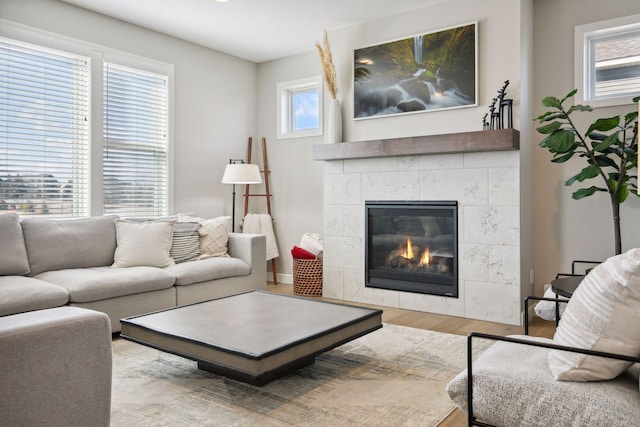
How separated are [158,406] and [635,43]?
14.4ft

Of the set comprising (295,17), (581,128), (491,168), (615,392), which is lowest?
(615,392)

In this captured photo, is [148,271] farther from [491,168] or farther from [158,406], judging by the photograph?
[491,168]

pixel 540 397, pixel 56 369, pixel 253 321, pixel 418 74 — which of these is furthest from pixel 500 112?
pixel 56 369

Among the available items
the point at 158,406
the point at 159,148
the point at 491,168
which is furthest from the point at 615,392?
the point at 159,148

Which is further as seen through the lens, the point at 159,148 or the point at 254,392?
the point at 159,148

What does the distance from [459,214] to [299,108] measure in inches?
103

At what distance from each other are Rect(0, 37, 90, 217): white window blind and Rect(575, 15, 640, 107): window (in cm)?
436

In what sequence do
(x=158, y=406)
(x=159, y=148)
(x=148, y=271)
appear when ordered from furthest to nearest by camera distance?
(x=159, y=148) → (x=148, y=271) → (x=158, y=406)

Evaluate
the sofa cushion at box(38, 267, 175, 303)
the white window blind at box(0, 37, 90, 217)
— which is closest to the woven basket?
the sofa cushion at box(38, 267, 175, 303)

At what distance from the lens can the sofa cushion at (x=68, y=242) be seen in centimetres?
363

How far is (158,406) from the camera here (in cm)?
230

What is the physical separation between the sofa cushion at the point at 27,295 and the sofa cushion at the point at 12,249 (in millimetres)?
102

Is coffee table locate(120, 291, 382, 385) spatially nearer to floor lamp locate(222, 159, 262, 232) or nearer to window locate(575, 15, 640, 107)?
floor lamp locate(222, 159, 262, 232)

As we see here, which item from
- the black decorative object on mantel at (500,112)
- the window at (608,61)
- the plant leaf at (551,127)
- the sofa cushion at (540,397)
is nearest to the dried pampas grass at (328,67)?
the black decorative object on mantel at (500,112)
